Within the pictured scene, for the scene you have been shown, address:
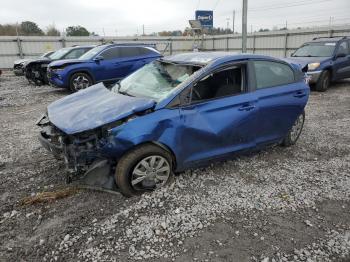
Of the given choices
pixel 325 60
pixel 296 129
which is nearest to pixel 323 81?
pixel 325 60

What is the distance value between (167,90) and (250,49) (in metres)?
19.7

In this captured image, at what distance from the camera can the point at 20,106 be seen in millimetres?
9023

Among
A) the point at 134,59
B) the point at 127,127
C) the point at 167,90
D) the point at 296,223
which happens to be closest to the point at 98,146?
the point at 127,127

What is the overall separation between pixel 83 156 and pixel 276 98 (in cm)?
276

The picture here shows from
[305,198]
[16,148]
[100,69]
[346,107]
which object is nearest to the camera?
[305,198]

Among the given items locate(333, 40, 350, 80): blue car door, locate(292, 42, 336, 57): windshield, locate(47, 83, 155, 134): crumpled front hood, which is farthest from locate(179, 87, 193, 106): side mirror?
locate(292, 42, 336, 57): windshield

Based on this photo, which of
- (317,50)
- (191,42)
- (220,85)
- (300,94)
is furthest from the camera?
(191,42)

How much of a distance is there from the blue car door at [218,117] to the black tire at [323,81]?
7.14 meters

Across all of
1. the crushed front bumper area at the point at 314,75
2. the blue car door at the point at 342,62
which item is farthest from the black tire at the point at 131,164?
the blue car door at the point at 342,62

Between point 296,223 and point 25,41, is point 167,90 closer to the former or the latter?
point 296,223

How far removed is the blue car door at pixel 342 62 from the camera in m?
10.3

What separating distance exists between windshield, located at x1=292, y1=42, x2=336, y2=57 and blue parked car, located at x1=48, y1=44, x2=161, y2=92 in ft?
19.5

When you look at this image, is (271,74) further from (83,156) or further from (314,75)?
(314,75)

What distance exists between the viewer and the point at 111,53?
415 inches
